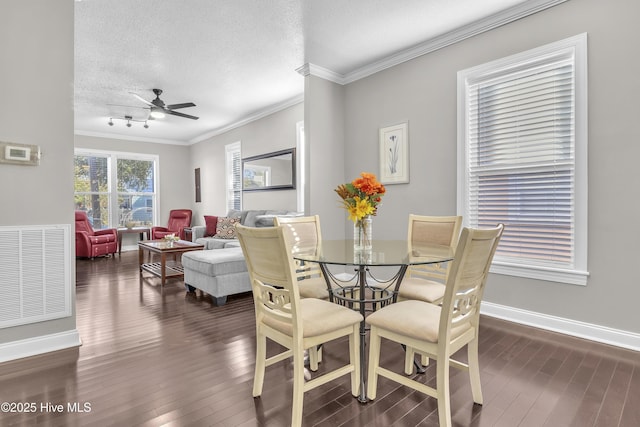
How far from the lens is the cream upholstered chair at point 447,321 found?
1.43 meters

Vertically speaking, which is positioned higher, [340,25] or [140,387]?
[340,25]

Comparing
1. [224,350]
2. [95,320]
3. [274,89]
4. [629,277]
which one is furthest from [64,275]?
[629,277]

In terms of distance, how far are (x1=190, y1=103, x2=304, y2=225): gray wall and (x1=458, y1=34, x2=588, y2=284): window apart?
9.53 ft

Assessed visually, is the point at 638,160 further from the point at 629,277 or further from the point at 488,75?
the point at 488,75

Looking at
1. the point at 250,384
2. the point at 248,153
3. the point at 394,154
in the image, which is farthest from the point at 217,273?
the point at 248,153

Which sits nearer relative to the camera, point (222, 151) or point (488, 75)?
point (488, 75)

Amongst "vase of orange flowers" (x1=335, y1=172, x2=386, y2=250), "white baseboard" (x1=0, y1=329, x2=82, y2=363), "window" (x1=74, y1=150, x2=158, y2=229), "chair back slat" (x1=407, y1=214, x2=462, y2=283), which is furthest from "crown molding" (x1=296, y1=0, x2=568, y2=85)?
"window" (x1=74, y1=150, x2=158, y2=229)

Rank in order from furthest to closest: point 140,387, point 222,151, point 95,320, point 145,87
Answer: point 222,151, point 145,87, point 95,320, point 140,387

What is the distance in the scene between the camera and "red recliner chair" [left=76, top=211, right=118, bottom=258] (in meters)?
6.21

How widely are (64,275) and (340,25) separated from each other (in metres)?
3.25

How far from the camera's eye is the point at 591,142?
257 centimetres

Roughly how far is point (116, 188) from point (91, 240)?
192 cm

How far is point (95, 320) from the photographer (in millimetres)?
3088

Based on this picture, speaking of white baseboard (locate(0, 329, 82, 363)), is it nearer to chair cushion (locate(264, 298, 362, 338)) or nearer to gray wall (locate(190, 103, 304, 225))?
chair cushion (locate(264, 298, 362, 338))
